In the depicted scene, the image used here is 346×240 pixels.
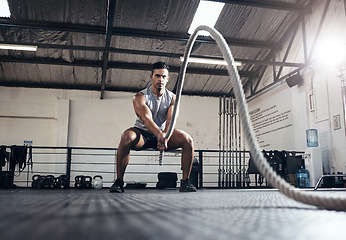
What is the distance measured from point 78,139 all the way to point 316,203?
754 cm

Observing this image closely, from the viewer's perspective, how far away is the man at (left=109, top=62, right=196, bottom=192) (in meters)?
2.33

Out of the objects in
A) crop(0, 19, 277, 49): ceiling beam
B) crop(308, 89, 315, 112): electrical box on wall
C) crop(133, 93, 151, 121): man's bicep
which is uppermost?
crop(0, 19, 277, 49): ceiling beam

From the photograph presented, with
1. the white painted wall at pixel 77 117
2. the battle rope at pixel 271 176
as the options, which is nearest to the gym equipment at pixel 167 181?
the white painted wall at pixel 77 117

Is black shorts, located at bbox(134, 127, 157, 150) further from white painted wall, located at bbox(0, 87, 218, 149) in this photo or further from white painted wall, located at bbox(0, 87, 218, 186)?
white painted wall, located at bbox(0, 87, 218, 149)

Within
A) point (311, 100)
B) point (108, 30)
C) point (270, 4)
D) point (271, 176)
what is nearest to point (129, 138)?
point (271, 176)

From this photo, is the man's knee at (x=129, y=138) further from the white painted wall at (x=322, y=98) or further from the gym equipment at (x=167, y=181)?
the white painted wall at (x=322, y=98)

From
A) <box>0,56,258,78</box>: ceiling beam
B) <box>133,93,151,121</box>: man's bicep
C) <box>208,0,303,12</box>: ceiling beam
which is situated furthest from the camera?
<box>0,56,258,78</box>: ceiling beam

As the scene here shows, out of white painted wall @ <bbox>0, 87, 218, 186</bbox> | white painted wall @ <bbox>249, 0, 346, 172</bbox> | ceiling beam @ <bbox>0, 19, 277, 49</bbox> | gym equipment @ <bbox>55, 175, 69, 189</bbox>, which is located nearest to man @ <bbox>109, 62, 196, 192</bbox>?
gym equipment @ <bbox>55, 175, 69, 189</bbox>

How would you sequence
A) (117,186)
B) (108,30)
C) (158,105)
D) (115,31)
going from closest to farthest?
(117,186)
(158,105)
(108,30)
(115,31)

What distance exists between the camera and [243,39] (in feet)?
20.9

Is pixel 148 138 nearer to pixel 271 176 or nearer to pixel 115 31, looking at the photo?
pixel 271 176

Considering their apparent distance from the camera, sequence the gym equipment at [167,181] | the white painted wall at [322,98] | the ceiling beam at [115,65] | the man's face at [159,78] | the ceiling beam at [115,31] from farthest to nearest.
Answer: the ceiling beam at [115,65], the ceiling beam at [115,31], the white painted wall at [322,98], the gym equipment at [167,181], the man's face at [159,78]

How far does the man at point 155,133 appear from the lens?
2.33 metres

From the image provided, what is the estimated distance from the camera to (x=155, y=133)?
2338mm
